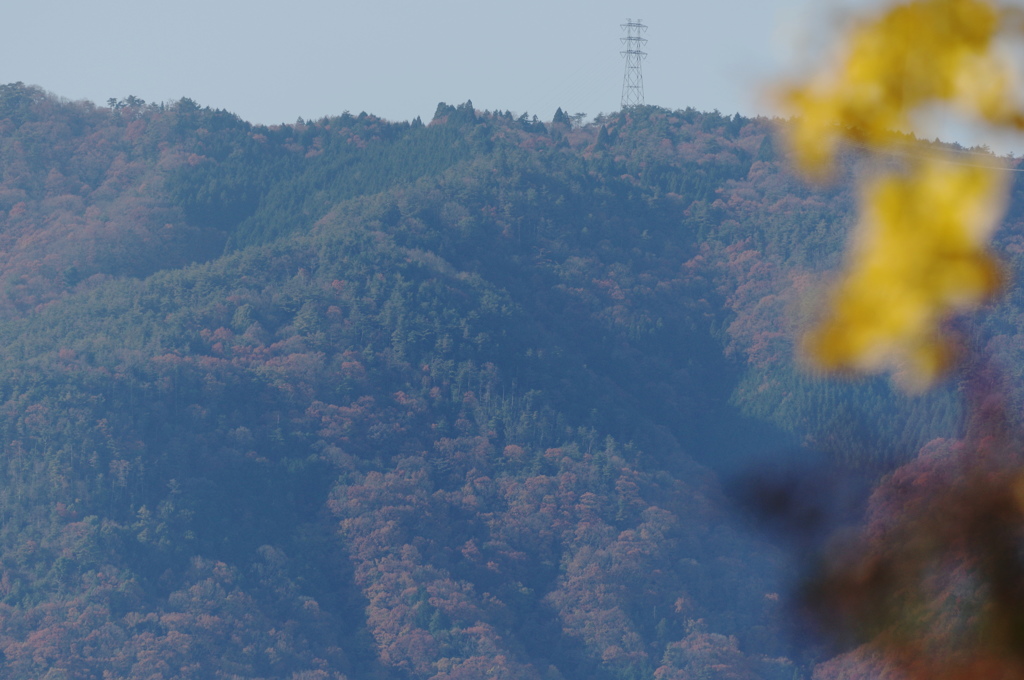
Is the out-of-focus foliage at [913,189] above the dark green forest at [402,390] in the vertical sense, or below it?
above

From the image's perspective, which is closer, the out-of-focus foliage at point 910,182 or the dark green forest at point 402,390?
the out-of-focus foliage at point 910,182

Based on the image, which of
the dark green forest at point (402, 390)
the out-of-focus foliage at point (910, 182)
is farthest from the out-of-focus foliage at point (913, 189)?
the dark green forest at point (402, 390)

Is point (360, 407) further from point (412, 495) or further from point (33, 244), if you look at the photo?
point (33, 244)

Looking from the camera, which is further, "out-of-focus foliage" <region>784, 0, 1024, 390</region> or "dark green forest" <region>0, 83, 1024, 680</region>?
"dark green forest" <region>0, 83, 1024, 680</region>

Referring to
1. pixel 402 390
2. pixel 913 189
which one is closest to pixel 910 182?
pixel 913 189

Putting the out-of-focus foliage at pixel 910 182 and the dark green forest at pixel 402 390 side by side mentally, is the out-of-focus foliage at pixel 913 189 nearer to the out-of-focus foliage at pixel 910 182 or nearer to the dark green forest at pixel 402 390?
the out-of-focus foliage at pixel 910 182

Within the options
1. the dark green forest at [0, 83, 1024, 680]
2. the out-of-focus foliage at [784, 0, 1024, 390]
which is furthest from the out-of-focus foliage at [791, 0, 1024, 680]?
the dark green forest at [0, 83, 1024, 680]

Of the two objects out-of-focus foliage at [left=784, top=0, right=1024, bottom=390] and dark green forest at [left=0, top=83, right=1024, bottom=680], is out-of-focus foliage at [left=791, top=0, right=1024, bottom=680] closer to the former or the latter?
out-of-focus foliage at [left=784, top=0, right=1024, bottom=390]

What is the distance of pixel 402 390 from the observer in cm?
7612

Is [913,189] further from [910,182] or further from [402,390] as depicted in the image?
[402,390]

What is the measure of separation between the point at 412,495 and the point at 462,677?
12570mm

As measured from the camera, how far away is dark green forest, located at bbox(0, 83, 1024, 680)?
60.0 m

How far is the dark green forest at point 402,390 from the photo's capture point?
60.0 m

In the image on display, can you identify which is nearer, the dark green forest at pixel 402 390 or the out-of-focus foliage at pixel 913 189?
the out-of-focus foliage at pixel 913 189
